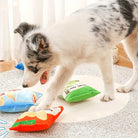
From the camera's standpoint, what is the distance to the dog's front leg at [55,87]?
6.46 feet

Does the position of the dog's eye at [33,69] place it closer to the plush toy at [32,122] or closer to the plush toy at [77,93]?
the plush toy at [32,122]

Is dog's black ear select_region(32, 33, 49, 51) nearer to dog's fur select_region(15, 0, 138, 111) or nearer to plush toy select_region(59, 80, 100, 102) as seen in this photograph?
dog's fur select_region(15, 0, 138, 111)

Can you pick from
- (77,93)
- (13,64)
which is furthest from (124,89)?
(13,64)

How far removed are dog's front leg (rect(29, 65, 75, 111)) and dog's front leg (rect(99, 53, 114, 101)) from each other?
0.83 feet

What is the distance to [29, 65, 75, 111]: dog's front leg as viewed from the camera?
1.97 meters

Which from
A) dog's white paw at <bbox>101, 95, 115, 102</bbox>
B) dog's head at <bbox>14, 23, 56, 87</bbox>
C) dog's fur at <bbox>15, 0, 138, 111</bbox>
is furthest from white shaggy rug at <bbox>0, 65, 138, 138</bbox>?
dog's head at <bbox>14, 23, 56, 87</bbox>

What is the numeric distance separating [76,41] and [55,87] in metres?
0.42

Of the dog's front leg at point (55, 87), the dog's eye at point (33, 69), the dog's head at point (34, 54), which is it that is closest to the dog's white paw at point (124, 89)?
the dog's front leg at point (55, 87)

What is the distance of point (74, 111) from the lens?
2.03 metres

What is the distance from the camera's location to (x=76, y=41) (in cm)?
185

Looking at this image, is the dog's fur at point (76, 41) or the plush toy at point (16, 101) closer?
the dog's fur at point (76, 41)

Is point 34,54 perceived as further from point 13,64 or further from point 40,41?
point 13,64

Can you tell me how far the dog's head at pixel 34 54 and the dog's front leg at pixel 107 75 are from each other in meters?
0.45

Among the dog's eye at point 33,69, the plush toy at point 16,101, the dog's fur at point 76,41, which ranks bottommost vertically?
the plush toy at point 16,101
